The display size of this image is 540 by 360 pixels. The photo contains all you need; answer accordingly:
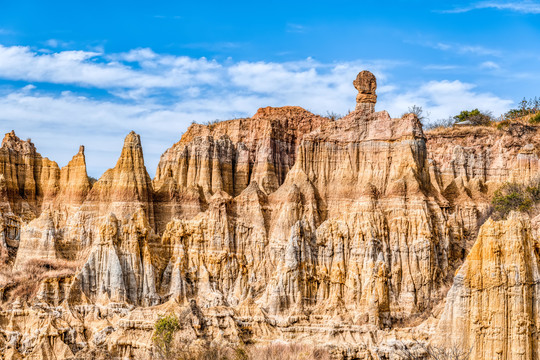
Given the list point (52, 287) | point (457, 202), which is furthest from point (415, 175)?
point (52, 287)

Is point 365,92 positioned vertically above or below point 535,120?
below

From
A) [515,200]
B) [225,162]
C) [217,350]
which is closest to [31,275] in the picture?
[217,350]

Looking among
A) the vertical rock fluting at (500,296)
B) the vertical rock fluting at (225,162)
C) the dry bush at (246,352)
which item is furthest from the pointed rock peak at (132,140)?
the vertical rock fluting at (500,296)

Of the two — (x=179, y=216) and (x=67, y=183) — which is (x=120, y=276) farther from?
(x=67, y=183)

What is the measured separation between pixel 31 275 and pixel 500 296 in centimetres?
3247

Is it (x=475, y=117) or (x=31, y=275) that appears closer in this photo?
(x=31, y=275)

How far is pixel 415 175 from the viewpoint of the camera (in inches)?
2315

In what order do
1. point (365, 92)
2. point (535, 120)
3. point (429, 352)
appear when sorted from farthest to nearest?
point (535, 120), point (365, 92), point (429, 352)

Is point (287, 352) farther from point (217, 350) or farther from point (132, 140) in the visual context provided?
point (132, 140)

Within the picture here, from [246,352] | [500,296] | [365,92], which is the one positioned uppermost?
[365,92]

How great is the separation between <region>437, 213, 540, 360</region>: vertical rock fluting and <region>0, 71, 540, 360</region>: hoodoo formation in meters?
1.21

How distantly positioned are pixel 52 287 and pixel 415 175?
26.0 metres

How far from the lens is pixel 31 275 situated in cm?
5822

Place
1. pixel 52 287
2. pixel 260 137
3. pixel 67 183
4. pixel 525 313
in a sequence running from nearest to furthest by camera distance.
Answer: pixel 525 313
pixel 52 287
pixel 67 183
pixel 260 137
